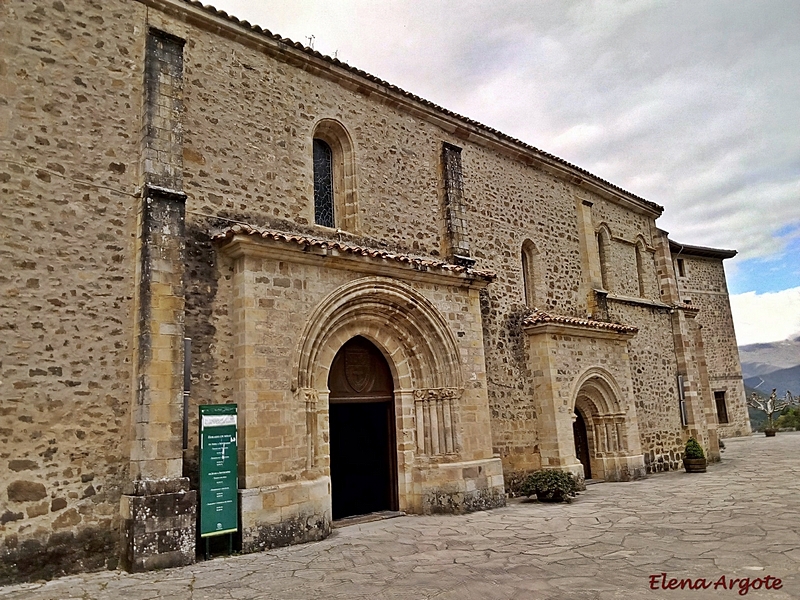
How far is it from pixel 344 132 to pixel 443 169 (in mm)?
2410

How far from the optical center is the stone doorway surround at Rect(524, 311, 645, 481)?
12319 mm

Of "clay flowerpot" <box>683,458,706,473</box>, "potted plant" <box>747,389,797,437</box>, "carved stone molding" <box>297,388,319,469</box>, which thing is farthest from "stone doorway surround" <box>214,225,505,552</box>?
"potted plant" <box>747,389,797,437</box>

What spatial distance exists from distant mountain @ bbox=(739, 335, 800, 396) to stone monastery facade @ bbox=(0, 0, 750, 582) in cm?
6521

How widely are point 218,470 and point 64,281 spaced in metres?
2.94

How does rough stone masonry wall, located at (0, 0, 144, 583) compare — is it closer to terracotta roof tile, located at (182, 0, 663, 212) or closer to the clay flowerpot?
terracotta roof tile, located at (182, 0, 663, 212)

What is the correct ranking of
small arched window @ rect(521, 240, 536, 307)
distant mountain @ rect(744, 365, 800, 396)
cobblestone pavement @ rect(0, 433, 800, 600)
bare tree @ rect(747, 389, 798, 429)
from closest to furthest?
1. cobblestone pavement @ rect(0, 433, 800, 600)
2. small arched window @ rect(521, 240, 536, 307)
3. bare tree @ rect(747, 389, 798, 429)
4. distant mountain @ rect(744, 365, 800, 396)

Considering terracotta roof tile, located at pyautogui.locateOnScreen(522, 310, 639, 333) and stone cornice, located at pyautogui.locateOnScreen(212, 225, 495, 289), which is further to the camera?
terracotta roof tile, located at pyautogui.locateOnScreen(522, 310, 639, 333)

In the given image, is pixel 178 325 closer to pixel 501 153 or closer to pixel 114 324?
pixel 114 324

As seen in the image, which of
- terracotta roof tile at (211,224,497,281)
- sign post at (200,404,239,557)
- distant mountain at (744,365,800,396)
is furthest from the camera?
distant mountain at (744,365,800,396)

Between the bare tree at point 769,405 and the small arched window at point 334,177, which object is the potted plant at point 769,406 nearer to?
the bare tree at point 769,405

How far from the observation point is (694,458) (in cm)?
1520

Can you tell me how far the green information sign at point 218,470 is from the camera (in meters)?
7.08

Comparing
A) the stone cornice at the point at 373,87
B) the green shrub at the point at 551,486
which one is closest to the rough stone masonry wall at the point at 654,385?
the stone cornice at the point at 373,87

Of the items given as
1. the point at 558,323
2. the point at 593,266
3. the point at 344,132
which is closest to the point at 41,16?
the point at 344,132
